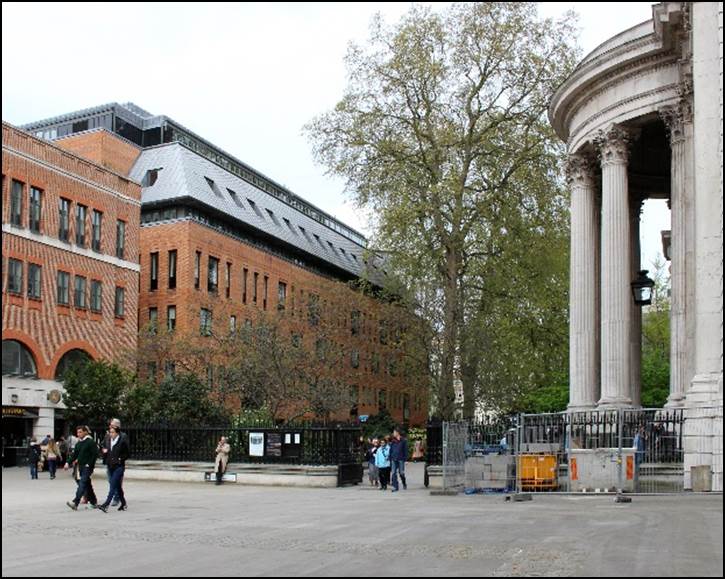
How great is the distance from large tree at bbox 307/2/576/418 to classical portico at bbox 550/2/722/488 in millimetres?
10740

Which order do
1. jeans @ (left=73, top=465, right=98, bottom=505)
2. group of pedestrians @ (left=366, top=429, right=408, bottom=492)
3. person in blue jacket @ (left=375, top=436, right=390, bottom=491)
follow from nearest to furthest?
jeans @ (left=73, top=465, right=98, bottom=505) < group of pedestrians @ (left=366, top=429, right=408, bottom=492) < person in blue jacket @ (left=375, top=436, right=390, bottom=491)

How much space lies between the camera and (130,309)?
55.1 m

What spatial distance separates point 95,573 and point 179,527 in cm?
520

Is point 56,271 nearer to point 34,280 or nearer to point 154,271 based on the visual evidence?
point 34,280

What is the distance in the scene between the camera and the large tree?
42125mm

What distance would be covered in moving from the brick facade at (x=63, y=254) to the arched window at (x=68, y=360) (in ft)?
1.00

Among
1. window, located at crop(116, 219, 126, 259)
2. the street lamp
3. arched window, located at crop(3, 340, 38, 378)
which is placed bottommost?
arched window, located at crop(3, 340, 38, 378)

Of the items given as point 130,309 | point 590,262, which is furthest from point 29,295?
point 590,262

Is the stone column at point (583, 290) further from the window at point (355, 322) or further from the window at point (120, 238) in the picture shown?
the window at point (120, 238)

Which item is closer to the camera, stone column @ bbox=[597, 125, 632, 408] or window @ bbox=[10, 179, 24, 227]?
stone column @ bbox=[597, 125, 632, 408]

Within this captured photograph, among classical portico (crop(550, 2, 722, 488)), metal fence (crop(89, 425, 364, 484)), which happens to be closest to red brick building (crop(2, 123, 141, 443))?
metal fence (crop(89, 425, 364, 484))

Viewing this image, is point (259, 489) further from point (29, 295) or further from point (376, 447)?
point (29, 295)

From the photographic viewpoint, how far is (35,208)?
1873 inches

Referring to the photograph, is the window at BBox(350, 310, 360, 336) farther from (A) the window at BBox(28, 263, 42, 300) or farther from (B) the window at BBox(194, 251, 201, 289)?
(A) the window at BBox(28, 263, 42, 300)
